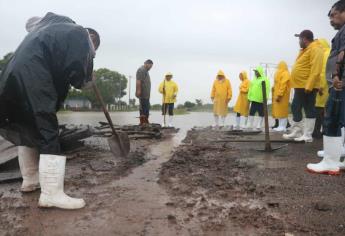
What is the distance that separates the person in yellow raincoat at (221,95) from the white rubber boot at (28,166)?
1058 centimetres

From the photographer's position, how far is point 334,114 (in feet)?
14.9

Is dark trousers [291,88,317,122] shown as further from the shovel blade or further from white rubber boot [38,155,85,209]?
white rubber boot [38,155,85,209]

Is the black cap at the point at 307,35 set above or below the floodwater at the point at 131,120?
above

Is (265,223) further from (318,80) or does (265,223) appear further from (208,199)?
(318,80)

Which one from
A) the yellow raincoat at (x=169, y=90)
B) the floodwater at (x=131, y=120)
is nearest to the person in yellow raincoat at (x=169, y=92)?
the yellow raincoat at (x=169, y=90)

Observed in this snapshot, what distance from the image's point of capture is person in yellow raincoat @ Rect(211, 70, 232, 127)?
14016 millimetres

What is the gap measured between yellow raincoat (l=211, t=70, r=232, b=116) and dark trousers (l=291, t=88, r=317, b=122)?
19.0ft

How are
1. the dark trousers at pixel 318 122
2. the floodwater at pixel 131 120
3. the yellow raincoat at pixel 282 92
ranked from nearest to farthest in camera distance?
the dark trousers at pixel 318 122 → the yellow raincoat at pixel 282 92 → the floodwater at pixel 131 120

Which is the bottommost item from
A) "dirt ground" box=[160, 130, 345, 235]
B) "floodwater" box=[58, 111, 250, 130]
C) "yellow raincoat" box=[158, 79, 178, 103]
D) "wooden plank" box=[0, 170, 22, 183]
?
"floodwater" box=[58, 111, 250, 130]

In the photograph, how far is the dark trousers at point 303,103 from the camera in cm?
750

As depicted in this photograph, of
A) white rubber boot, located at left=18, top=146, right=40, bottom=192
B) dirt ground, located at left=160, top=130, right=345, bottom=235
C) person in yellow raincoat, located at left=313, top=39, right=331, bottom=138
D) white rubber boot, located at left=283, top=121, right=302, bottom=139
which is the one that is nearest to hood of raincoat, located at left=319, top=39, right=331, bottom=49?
person in yellow raincoat, located at left=313, top=39, right=331, bottom=138

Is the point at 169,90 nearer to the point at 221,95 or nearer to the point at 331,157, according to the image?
the point at 221,95

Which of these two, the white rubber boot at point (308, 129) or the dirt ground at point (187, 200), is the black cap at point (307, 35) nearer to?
the white rubber boot at point (308, 129)

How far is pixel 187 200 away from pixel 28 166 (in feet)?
5.08
